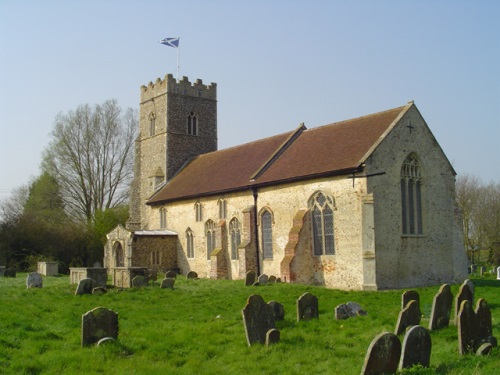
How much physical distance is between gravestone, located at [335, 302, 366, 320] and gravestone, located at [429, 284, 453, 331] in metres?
2.33

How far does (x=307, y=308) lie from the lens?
13531 mm

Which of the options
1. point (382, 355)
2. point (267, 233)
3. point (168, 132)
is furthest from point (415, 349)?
point (168, 132)

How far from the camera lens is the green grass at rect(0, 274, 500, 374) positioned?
30.3ft

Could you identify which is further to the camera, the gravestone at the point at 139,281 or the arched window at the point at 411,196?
the arched window at the point at 411,196

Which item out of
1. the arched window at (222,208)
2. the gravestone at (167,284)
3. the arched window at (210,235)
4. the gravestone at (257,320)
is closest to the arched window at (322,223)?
the gravestone at (167,284)

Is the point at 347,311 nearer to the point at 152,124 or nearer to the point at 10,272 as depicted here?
the point at 10,272

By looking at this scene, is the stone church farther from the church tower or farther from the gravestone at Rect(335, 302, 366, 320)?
the gravestone at Rect(335, 302, 366, 320)

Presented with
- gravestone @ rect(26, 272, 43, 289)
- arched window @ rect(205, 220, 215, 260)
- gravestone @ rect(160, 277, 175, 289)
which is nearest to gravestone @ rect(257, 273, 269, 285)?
gravestone @ rect(160, 277, 175, 289)

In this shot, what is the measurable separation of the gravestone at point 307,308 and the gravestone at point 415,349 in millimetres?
4856

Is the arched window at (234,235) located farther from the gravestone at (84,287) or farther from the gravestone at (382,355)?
the gravestone at (382,355)

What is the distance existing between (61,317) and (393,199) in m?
13.9

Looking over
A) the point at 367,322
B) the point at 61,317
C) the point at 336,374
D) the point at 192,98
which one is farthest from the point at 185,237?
the point at 336,374

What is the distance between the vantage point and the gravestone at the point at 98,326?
1071cm

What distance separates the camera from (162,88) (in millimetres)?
38875
